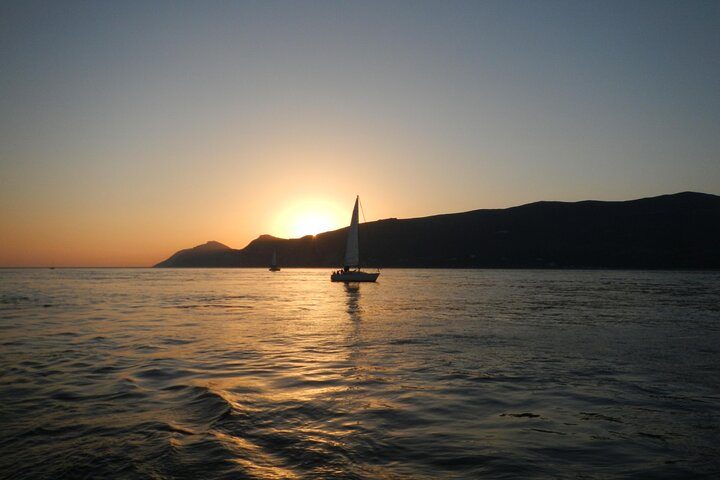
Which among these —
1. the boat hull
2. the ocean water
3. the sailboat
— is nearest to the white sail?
the sailboat

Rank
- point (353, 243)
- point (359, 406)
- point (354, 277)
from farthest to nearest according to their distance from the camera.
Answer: point (354, 277)
point (353, 243)
point (359, 406)

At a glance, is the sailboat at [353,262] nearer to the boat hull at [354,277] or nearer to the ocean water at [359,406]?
the boat hull at [354,277]

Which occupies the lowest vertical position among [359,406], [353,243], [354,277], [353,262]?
[359,406]

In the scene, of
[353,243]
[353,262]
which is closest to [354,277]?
[353,262]

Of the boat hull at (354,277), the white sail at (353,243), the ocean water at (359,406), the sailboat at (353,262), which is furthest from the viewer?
the boat hull at (354,277)

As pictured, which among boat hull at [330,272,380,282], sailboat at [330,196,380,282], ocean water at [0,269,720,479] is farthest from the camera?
boat hull at [330,272,380,282]

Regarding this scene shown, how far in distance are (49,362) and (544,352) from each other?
18741 millimetres

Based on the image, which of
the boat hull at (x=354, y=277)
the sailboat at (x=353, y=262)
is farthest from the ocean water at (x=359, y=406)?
the boat hull at (x=354, y=277)

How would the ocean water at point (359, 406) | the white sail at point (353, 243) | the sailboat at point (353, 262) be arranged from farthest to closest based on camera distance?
1. the sailboat at point (353, 262)
2. the white sail at point (353, 243)
3. the ocean water at point (359, 406)

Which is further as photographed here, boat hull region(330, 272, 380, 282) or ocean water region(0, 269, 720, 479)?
boat hull region(330, 272, 380, 282)

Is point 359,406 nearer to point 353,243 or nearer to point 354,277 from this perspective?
point 353,243

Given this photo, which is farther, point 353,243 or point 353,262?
point 353,262

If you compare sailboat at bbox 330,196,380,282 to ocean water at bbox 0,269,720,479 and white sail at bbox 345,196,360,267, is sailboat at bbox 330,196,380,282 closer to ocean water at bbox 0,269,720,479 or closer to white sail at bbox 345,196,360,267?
white sail at bbox 345,196,360,267

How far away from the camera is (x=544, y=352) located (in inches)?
771
